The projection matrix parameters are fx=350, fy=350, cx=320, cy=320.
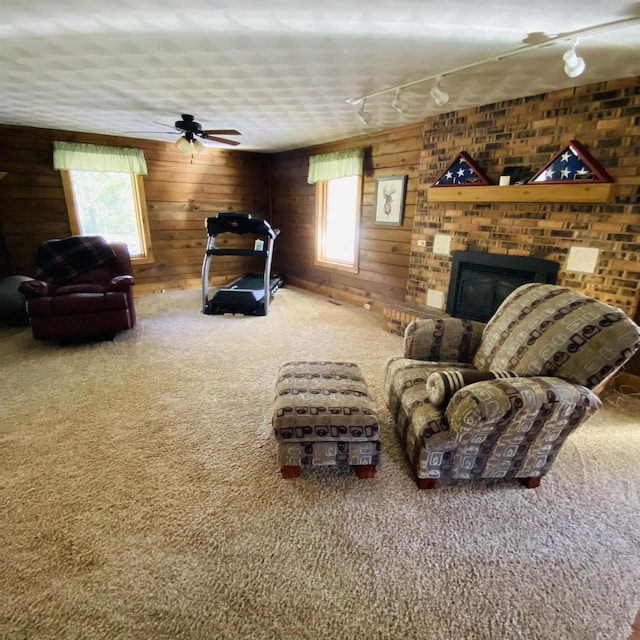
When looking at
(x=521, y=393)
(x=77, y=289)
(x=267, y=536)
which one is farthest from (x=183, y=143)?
(x=521, y=393)

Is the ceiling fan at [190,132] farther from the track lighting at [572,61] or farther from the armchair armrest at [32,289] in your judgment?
the track lighting at [572,61]

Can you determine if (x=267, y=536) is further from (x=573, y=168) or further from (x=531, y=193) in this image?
(x=573, y=168)

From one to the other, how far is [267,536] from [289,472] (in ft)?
1.08

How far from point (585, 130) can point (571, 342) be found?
78.4 inches

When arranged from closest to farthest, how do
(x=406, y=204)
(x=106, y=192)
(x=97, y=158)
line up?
1. (x=406, y=204)
2. (x=97, y=158)
3. (x=106, y=192)

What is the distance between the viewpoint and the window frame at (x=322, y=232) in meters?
4.74

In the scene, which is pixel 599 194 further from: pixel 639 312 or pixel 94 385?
pixel 94 385

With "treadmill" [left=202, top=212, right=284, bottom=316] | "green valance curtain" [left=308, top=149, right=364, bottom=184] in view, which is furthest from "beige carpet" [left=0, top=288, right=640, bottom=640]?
"green valance curtain" [left=308, top=149, right=364, bottom=184]

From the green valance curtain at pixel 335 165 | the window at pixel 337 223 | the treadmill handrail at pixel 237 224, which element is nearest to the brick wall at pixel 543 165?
the green valance curtain at pixel 335 165

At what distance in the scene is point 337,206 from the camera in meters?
5.26

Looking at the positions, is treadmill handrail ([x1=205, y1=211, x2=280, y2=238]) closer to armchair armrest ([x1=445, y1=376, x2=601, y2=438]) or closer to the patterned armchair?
the patterned armchair

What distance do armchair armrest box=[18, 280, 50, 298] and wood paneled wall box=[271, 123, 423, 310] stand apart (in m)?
3.54

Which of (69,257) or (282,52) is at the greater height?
(282,52)

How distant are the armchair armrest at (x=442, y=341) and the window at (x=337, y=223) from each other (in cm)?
284
